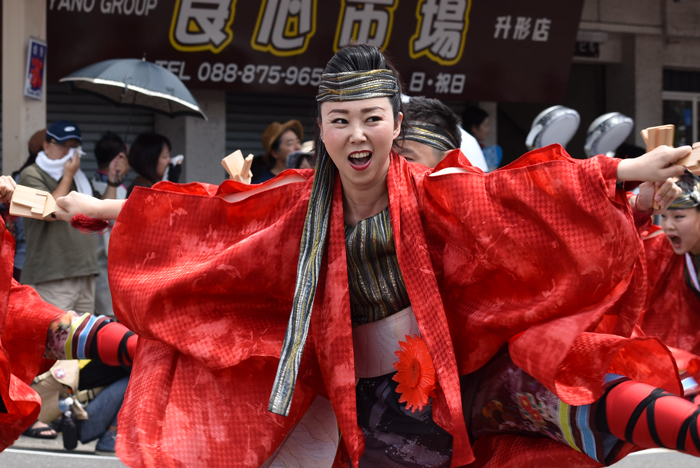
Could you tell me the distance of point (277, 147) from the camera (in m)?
6.16

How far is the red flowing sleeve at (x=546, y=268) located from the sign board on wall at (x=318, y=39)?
215 inches

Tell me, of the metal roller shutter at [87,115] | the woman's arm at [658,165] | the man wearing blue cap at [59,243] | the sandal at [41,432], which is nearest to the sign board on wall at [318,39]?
the metal roller shutter at [87,115]

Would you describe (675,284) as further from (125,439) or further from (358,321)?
(125,439)

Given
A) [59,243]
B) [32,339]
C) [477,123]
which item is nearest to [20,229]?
[59,243]

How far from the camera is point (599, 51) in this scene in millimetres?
10305

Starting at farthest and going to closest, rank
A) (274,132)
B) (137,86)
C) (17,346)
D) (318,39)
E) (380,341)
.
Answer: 1. (318,39)
2. (274,132)
3. (137,86)
4. (17,346)
5. (380,341)

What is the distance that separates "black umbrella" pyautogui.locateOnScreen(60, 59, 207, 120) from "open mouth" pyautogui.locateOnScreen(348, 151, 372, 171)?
12.1 ft

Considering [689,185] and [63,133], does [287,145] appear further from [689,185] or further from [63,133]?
[689,185]

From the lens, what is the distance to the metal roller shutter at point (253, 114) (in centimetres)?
883

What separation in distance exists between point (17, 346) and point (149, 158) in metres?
A: 2.46

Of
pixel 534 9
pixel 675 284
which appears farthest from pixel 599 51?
pixel 675 284

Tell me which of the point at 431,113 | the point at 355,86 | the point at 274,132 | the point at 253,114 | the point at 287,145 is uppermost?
the point at 253,114

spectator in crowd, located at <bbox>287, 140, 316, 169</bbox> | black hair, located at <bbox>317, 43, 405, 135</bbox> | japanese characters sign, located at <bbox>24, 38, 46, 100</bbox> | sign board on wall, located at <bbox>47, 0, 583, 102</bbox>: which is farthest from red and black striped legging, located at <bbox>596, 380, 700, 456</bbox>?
sign board on wall, located at <bbox>47, 0, 583, 102</bbox>

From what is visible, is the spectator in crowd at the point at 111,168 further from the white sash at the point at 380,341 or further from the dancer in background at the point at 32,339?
the white sash at the point at 380,341
